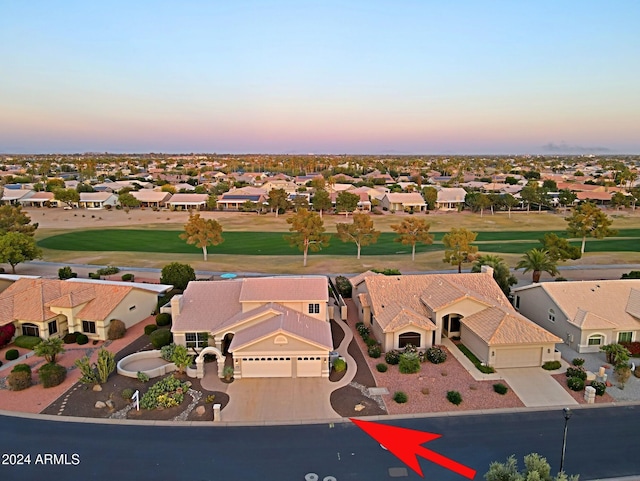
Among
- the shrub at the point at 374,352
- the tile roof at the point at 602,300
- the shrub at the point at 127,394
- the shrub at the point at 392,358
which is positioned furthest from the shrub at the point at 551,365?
the shrub at the point at 127,394

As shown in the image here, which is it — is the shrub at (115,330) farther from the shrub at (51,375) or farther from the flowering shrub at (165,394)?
the flowering shrub at (165,394)

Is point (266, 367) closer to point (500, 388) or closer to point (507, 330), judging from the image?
point (500, 388)

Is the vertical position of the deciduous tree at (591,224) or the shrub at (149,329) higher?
the deciduous tree at (591,224)

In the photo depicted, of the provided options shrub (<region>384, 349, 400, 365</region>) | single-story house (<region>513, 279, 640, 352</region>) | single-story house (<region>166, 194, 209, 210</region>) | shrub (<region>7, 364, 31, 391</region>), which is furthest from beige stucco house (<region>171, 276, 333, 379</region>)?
single-story house (<region>166, 194, 209, 210</region>)

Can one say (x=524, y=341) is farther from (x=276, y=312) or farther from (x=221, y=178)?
(x=221, y=178)

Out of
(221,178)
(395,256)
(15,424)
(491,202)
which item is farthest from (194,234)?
Result: (221,178)
